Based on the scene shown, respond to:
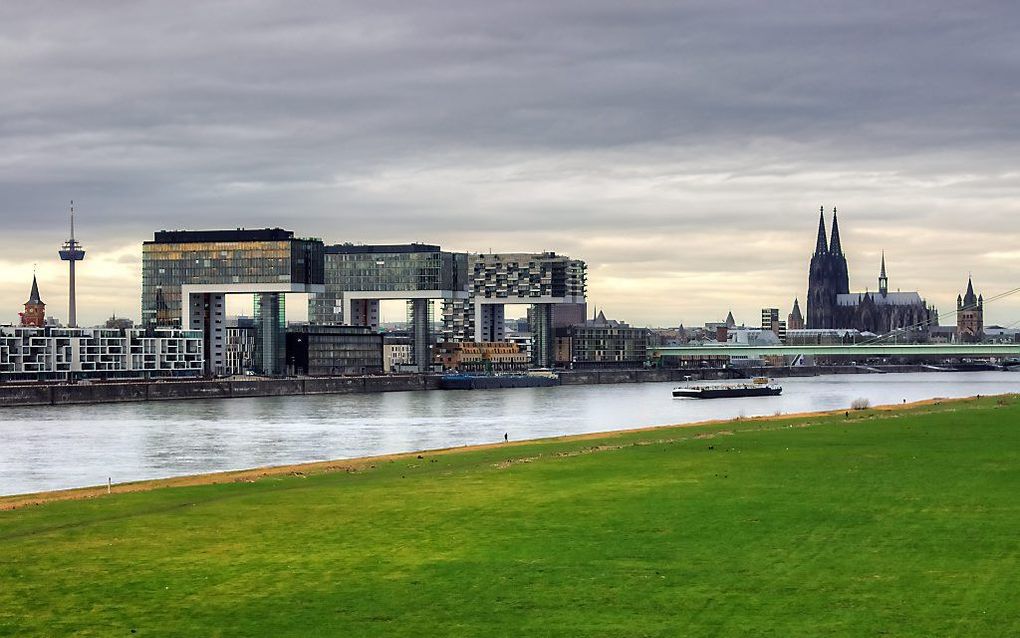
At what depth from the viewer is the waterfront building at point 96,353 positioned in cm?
16212

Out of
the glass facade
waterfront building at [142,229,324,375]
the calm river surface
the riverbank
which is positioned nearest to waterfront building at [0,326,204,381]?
waterfront building at [142,229,324,375]

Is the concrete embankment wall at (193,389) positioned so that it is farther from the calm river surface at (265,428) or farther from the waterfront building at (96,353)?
the waterfront building at (96,353)

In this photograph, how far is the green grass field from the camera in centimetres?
1873

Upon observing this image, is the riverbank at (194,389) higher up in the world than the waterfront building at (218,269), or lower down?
lower down

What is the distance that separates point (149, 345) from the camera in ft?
589

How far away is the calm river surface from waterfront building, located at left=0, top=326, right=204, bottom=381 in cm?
2870

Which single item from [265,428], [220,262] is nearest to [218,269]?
[220,262]

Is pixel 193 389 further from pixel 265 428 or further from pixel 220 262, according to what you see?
pixel 265 428

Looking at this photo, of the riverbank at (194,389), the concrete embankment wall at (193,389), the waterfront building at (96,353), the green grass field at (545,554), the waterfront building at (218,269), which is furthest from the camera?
the waterfront building at (218,269)

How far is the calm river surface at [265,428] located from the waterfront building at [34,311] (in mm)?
51331

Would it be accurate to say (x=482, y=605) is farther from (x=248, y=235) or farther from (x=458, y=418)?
(x=248, y=235)

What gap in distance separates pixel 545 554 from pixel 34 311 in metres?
181

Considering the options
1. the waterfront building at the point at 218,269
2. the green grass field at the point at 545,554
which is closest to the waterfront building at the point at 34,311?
the waterfront building at the point at 218,269

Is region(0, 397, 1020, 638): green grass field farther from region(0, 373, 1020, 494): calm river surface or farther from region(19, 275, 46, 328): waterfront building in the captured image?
region(19, 275, 46, 328): waterfront building
